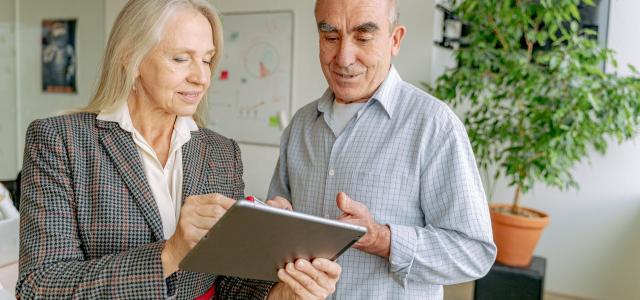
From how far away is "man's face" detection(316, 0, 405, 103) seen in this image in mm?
1363

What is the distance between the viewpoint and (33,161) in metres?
1.09

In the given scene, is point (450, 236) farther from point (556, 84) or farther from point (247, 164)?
point (247, 164)

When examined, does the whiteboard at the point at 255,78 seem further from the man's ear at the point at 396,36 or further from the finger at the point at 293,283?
the finger at the point at 293,283

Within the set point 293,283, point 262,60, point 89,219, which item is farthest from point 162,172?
point 262,60

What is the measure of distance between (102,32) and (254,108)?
1.84 meters

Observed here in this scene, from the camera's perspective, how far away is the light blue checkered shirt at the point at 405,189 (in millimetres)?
1263

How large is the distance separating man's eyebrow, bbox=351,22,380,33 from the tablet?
650 mm

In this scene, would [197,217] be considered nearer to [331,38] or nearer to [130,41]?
[130,41]

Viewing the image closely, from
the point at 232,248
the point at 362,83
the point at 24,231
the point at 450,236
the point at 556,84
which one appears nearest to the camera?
the point at 232,248

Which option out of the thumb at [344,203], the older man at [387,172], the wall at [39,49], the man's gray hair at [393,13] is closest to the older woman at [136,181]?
the thumb at [344,203]

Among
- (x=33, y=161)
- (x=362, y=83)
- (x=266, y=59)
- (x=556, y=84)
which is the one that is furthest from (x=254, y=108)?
(x=33, y=161)

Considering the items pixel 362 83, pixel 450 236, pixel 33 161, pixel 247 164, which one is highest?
pixel 362 83

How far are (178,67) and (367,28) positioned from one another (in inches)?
19.9

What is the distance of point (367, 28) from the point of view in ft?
4.50
